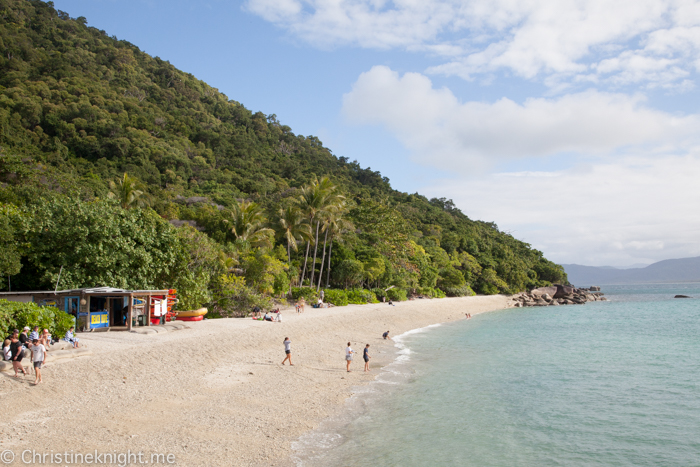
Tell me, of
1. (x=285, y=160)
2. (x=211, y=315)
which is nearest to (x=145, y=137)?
(x=285, y=160)

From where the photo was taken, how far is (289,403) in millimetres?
11805

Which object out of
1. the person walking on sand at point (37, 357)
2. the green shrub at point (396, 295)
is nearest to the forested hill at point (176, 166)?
the green shrub at point (396, 295)

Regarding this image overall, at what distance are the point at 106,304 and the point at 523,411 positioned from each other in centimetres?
1804

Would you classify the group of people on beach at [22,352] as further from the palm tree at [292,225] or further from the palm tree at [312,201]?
the palm tree at [312,201]

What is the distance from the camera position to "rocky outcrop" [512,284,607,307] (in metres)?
65.8

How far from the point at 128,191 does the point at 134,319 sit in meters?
14.7

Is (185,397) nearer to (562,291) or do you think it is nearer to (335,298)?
(335,298)

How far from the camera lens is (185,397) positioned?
11.5 m

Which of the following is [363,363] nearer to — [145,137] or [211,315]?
[211,315]

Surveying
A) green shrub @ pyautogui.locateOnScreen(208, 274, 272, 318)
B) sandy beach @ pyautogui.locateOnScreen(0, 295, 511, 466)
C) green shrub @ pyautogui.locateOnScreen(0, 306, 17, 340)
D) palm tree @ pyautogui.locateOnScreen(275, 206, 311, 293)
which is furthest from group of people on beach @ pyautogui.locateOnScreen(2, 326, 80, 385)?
palm tree @ pyautogui.locateOnScreen(275, 206, 311, 293)

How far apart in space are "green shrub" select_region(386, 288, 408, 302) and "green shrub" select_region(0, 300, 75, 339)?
107 ft

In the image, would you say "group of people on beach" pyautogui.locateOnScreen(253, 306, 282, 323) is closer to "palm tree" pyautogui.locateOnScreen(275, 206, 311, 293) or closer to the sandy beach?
the sandy beach

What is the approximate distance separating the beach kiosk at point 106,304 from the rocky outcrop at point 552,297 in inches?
2162

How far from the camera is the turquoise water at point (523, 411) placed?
365 inches
